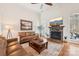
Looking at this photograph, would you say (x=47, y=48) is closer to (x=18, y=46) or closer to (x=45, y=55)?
(x=45, y=55)

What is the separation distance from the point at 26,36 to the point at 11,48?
420mm

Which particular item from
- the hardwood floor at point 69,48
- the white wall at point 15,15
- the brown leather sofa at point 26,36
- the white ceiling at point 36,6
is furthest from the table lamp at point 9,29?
the hardwood floor at point 69,48

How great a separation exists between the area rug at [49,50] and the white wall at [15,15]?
16.4 inches

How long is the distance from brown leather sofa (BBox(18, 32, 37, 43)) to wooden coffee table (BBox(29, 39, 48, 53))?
102mm

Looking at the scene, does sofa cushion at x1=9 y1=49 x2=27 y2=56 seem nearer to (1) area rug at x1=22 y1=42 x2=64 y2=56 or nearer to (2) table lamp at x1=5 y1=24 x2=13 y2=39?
(1) area rug at x1=22 y1=42 x2=64 y2=56

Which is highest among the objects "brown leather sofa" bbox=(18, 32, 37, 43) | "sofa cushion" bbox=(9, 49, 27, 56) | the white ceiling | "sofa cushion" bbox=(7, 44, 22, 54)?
the white ceiling

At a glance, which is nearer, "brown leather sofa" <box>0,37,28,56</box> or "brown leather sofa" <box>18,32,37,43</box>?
"brown leather sofa" <box>0,37,28,56</box>

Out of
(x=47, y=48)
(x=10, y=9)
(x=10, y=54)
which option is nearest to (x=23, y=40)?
(x=10, y=54)

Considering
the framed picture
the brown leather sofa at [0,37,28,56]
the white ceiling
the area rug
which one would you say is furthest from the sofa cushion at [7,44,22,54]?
the white ceiling

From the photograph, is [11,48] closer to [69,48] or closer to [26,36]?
[26,36]

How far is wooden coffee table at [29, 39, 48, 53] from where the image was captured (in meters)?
2.05

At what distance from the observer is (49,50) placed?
6.93ft

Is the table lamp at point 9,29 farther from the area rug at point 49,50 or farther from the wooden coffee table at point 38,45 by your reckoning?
the wooden coffee table at point 38,45

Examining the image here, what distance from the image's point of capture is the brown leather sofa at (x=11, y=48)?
2004 mm
